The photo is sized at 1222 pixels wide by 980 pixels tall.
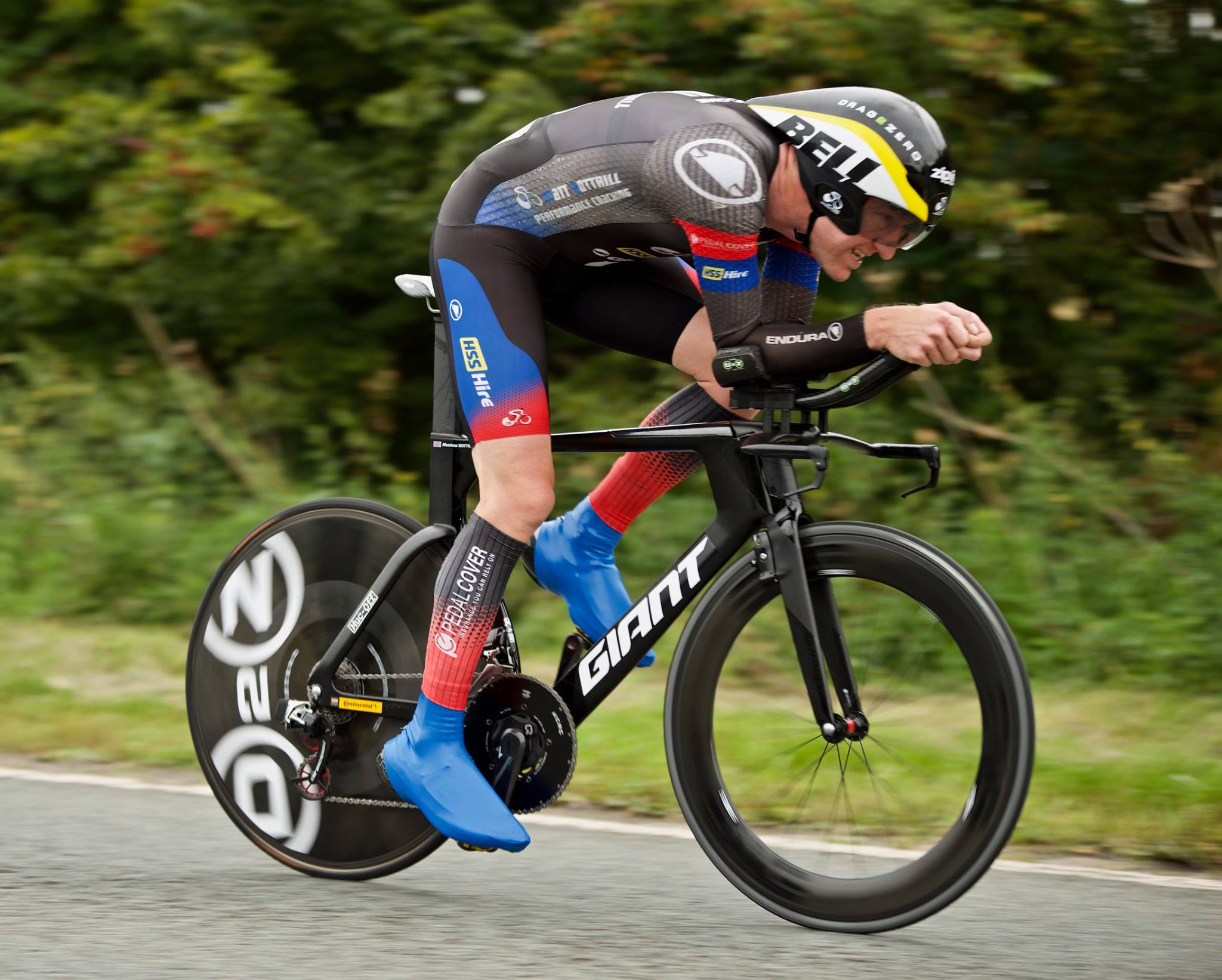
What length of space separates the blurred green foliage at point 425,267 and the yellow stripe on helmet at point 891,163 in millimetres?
3157

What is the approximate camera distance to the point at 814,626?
11.4ft

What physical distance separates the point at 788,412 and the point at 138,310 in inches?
256

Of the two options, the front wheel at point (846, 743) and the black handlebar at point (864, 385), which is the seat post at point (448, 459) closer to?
the front wheel at point (846, 743)

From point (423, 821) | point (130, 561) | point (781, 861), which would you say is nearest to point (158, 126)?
point (130, 561)

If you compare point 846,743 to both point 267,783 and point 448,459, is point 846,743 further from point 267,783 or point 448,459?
point 267,783

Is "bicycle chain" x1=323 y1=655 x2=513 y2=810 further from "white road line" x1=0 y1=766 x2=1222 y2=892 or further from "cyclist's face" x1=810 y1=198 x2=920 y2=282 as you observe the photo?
"cyclist's face" x1=810 y1=198 x2=920 y2=282

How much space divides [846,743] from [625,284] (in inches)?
50.7

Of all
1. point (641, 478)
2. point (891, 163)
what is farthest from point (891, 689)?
point (891, 163)

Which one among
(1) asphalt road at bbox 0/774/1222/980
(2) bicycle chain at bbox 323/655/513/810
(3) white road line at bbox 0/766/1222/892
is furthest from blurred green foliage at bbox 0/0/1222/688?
(2) bicycle chain at bbox 323/655/513/810

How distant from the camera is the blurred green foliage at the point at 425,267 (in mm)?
6992

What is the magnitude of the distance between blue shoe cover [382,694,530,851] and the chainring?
0.07 metres

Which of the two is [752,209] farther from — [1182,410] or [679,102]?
[1182,410]

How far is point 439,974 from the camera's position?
10.6 feet

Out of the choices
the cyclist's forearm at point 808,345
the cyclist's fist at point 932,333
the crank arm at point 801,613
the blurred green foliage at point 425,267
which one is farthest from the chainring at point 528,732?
the blurred green foliage at point 425,267
